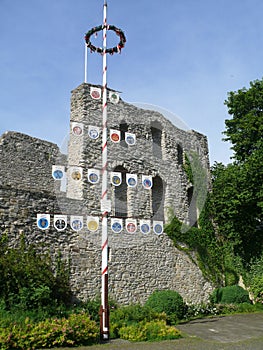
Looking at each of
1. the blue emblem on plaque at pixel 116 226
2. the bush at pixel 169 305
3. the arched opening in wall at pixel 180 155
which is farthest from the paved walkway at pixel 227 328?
the arched opening in wall at pixel 180 155

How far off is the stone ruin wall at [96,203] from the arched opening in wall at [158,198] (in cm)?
20

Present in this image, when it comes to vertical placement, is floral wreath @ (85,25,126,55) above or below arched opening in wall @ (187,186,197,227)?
above

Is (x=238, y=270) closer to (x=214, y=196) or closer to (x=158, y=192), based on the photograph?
(x=214, y=196)

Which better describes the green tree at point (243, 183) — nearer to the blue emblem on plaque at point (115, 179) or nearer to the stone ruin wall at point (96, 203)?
the stone ruin wall at point (96, 203)

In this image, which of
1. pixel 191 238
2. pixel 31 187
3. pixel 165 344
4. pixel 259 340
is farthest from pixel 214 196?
pixel 165 344

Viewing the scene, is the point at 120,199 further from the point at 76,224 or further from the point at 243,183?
the point at 243,183

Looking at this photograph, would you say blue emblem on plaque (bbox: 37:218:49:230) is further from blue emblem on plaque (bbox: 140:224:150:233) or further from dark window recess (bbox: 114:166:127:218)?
dark window recess (bbox: 114:166:127:218)

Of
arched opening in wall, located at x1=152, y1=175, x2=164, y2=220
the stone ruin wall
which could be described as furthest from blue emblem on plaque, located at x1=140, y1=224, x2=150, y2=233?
arched opening in wall, located at x1=152, y1=175, x2=164, y2=220

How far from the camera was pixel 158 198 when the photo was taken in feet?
54.9

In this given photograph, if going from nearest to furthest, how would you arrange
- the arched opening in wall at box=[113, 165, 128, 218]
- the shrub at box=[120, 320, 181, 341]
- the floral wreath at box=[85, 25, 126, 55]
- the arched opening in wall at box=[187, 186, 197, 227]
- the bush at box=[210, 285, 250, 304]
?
the shrub at box=[120, 320, 181, 341], the floral wreath at box=[85, 25, 126, 55], the bush at box=[210, 285, 250, 304], the arched opening in wall at box=[113, 165, 128, 218], the arched opening in wall at box=[187, 186, 197, 227]

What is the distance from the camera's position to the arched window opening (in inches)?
671

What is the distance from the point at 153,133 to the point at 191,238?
500 cm

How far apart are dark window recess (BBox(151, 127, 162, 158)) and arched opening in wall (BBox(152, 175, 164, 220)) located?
3.80 feet

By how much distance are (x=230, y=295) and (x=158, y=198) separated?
191 inches
